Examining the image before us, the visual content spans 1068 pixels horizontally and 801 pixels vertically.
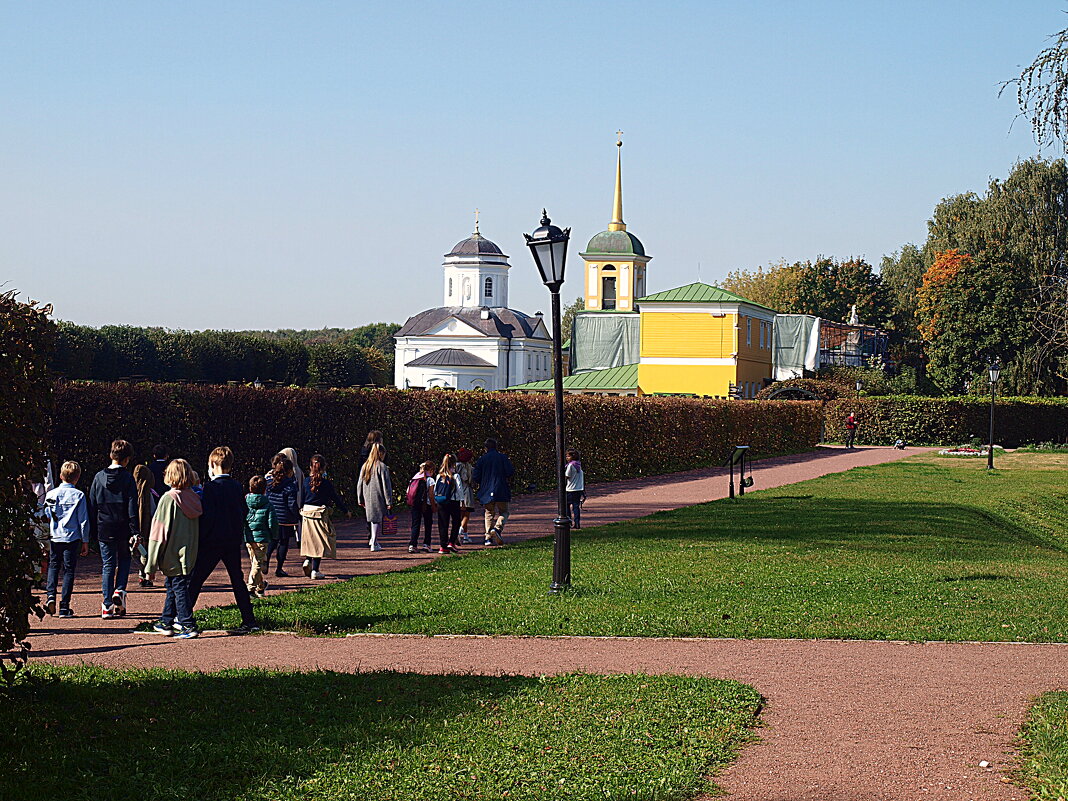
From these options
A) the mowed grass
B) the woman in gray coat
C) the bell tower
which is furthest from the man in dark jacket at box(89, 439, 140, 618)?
the bell tower

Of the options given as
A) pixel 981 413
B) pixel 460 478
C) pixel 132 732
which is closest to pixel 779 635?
pixel 132 732

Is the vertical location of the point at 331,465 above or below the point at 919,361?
below

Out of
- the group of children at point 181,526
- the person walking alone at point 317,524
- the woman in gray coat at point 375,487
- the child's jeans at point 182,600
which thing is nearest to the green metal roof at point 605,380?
the woman in gray coat at point 375,487

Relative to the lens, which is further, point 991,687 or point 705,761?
point 991,687

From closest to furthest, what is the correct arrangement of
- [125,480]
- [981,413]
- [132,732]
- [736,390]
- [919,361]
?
[132,732] < [125,480] < [981,413] < [736,390] < [919,361]

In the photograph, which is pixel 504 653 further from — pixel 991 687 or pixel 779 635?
pixel 991 687

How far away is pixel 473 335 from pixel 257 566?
344ft

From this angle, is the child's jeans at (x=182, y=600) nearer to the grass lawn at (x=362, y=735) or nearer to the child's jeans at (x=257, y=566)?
the grass lawn at (x=362, y=735)

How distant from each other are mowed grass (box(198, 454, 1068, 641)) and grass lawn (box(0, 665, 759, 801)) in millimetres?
2636

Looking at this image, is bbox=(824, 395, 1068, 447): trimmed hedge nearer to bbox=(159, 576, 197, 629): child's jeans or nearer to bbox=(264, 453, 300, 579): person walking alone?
bbox=(264, 453, 300, 579): person walking alone

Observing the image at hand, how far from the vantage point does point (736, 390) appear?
62.3 metres

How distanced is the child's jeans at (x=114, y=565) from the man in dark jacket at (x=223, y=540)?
4.02 ft

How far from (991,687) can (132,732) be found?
5465 millimetres

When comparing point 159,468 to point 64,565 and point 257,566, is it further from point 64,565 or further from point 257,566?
point 64,565
